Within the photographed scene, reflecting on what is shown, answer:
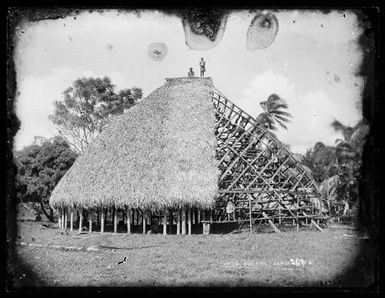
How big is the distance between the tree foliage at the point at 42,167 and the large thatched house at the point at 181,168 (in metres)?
3.40

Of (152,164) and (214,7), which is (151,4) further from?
(152,164)

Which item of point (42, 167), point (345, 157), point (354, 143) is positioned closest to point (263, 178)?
point (345, 157)

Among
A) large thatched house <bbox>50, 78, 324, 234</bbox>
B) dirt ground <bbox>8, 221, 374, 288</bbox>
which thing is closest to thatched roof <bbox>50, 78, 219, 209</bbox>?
large thatched house <bbox>50, 78, 324, 234</bbox>

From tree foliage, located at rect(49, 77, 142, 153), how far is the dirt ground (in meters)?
11.4

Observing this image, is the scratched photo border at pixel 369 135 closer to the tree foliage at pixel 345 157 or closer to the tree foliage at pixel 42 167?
the tree foliage at pixel 345 157

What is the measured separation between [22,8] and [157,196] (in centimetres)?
874

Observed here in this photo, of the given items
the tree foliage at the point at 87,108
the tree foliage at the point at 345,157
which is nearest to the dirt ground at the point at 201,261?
the tree foliage at the point at 345,157

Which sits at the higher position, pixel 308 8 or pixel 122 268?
pixel 308 8

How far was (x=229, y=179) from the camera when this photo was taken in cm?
1864

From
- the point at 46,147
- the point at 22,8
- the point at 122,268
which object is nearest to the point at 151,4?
the point at 22,8

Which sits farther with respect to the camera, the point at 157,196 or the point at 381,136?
the point at 157,196

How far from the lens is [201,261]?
10.7m

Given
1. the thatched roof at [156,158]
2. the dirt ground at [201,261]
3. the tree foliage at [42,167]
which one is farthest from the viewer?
the tree foliage at [42,167]

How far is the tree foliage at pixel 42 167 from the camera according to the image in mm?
21812
